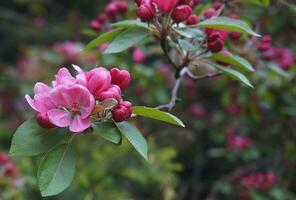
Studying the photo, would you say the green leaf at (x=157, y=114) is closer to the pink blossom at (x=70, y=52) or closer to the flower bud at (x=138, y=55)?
the flower bud at (x=138, y=55)

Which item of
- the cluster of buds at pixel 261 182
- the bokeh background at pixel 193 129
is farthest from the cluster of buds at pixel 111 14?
the cluster of buds at pixel 261 182

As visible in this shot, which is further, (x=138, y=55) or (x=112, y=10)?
(x=138, y=55)

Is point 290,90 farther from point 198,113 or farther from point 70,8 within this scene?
point 70,8

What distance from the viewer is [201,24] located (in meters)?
1.43

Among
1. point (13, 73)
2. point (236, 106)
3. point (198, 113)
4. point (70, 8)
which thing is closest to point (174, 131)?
point (198, 113)

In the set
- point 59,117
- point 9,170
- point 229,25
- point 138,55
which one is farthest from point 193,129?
point 59,117

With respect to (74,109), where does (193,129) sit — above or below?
below

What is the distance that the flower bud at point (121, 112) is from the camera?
115 centimetres

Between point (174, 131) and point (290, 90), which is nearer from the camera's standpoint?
point (290, 90)

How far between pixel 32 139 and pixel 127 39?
0.49 metres

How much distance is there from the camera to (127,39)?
151cm

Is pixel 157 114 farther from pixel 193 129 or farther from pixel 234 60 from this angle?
pixel 193 129

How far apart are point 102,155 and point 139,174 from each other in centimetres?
27

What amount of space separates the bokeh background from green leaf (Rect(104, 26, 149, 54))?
50 cm
